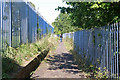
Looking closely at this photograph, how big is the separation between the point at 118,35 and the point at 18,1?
18.3ft

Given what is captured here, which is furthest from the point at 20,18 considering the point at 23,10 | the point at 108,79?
the point at 108,79

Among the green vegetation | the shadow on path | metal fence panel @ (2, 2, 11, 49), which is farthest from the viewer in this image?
the shadow on path

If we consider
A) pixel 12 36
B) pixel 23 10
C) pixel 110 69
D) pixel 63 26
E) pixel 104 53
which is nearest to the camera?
pixel 110 69

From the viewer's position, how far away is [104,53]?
16.0ft

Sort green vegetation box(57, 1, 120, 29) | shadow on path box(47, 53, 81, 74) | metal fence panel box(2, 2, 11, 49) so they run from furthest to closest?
shadow on path box(47, 53, 81, 74) < metal fence panel box(2, 2, 11, 49) < green vegetation box(57, 1, 120, 29)

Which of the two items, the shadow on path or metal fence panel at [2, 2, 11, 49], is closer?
metal fence panel at [2, 2, 11, 49]

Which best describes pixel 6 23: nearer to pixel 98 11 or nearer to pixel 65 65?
pixel 65 65

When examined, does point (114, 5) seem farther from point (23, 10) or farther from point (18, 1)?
point (23, 10)

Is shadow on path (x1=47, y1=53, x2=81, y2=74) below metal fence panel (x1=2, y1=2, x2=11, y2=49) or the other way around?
below

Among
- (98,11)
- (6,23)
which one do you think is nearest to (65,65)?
(98,11)

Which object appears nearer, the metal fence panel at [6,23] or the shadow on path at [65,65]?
the metal fence panel at [6,23]

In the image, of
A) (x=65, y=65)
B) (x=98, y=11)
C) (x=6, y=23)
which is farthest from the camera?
(x=65, y=65)

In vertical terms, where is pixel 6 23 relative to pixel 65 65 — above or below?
above

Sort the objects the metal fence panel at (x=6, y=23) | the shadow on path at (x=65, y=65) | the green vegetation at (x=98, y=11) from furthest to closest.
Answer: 1. the shadow on path at (x=65, y=65)
2. the metal fence panel at (x=6, y=23)
3. the green vegetation at (x=98, y=11)
